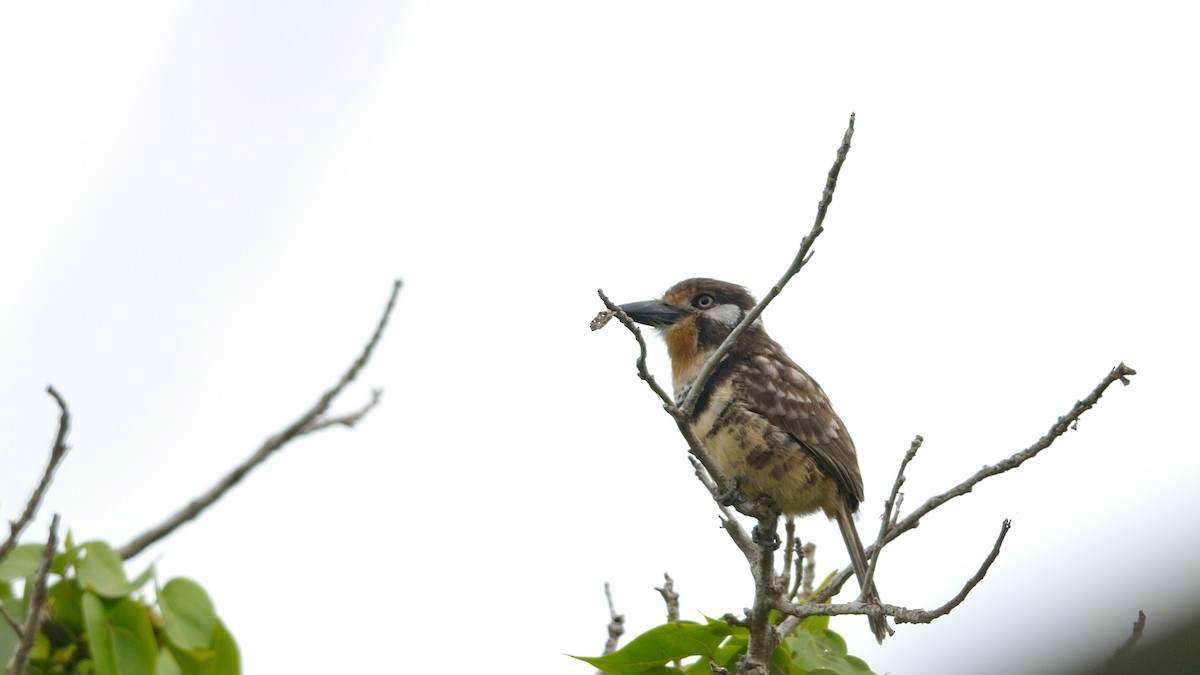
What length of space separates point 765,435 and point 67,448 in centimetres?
331

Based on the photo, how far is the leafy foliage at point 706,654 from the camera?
11.3 feet

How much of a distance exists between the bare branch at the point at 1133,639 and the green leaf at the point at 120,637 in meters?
1.99

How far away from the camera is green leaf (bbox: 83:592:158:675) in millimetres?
2318

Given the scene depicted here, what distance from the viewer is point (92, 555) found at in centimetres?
240

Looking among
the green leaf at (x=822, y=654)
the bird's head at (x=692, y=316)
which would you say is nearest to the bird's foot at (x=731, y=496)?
the green leaf at (x=822, y=654)

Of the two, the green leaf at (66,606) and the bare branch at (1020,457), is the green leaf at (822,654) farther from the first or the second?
the green leaf at (66,606)

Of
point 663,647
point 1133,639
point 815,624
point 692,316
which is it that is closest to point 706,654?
point 663,647

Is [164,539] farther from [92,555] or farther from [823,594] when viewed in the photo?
[823,594]

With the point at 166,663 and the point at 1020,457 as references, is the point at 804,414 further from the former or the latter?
the point at 166,663

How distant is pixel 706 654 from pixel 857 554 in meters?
1.32

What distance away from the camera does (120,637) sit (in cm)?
238

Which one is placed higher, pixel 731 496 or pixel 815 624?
pixel 731 496

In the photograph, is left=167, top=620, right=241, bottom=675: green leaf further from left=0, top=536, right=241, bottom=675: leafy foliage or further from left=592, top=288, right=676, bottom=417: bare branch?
left=592, top=288, right=676, bottom=417: bare branch

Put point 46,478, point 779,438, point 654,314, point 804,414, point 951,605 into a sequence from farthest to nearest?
point 654,314 → point 804,414 → point 779,438 → point 951,605 → point 46,478
